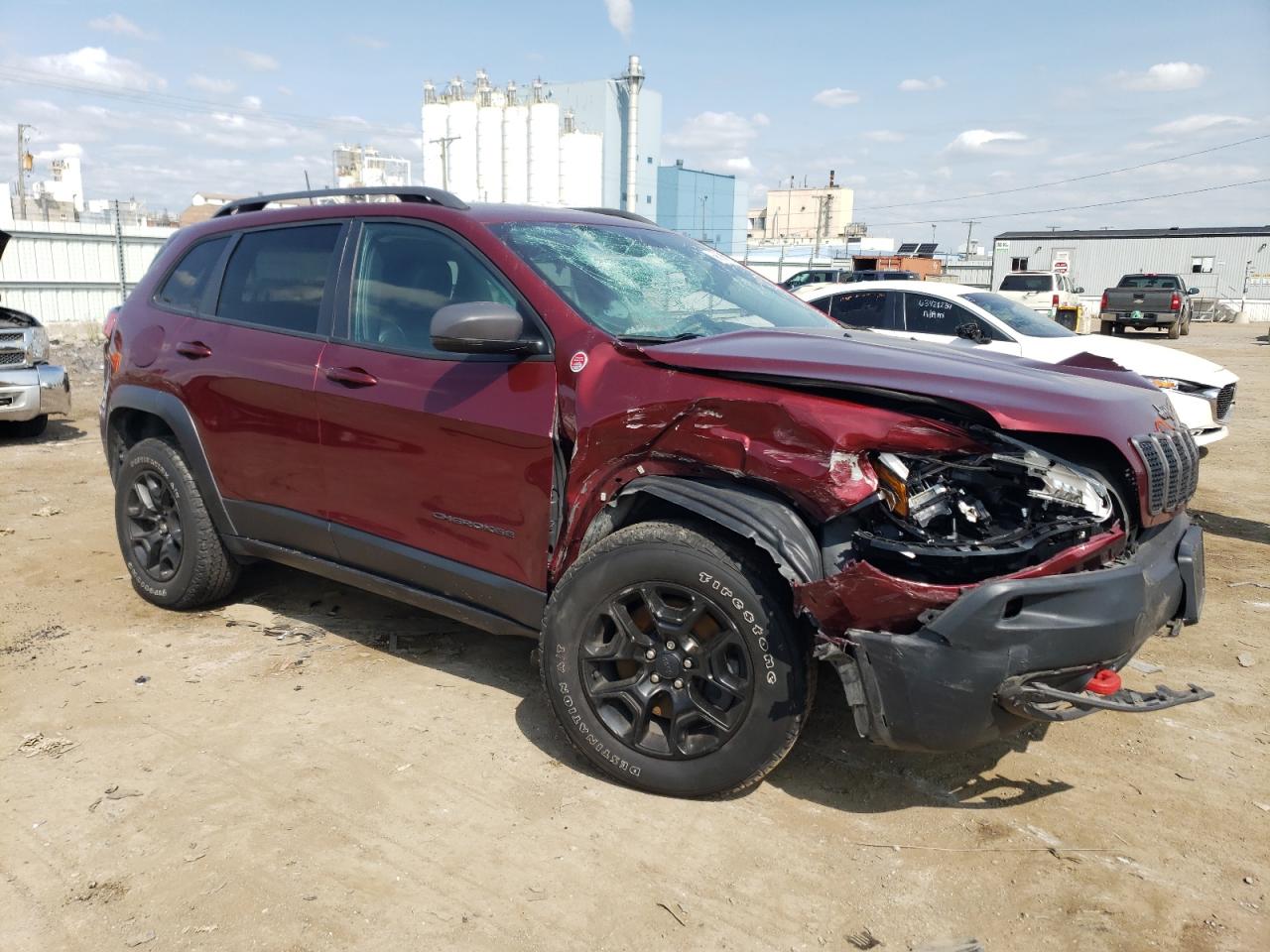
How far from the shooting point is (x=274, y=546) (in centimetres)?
421

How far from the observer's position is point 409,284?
3.69 metres

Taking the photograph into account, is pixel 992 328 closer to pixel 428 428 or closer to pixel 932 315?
pixel 932 315

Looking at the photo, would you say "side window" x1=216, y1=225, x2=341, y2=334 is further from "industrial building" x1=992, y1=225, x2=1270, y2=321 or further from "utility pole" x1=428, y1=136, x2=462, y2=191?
"industrial building" x1=992, y1=225, x2=1270, y2=321

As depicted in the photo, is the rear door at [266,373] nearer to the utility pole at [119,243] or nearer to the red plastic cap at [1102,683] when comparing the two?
the red plastic cap at [1102,683]

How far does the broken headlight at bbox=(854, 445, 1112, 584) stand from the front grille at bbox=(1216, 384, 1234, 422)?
6.54 meters

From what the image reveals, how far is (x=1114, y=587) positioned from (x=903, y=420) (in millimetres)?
695

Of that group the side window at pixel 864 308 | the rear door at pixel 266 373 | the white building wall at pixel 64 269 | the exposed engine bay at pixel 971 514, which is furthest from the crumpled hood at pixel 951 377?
the white building wall at pixel 64 269

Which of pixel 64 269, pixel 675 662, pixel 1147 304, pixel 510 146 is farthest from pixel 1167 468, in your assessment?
pixel 510 146

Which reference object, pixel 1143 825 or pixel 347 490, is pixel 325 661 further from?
pixel 1143 825

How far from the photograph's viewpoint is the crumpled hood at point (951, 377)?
8.41 feet

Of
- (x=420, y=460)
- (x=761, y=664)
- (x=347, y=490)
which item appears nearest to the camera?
(x=761, y=664)

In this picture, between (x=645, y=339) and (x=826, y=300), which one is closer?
(x=645, y=339)

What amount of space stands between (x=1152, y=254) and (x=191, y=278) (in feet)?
191

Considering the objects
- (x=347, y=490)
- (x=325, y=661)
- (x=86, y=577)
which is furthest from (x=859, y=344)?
(x=86, y=577)
